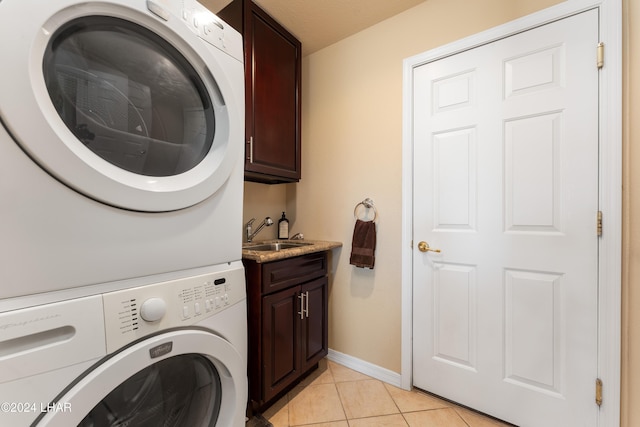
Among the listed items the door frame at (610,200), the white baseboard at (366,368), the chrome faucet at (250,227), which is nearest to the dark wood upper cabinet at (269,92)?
the chrome faucet at (250,227)

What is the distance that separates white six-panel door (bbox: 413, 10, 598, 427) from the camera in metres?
1.16

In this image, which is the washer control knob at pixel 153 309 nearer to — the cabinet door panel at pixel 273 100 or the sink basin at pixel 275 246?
the cabinet door panel at pixel 273 100

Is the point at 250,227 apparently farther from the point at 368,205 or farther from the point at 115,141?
the point at 115,141

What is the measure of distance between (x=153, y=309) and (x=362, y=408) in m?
1.32

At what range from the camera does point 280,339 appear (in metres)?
1.43

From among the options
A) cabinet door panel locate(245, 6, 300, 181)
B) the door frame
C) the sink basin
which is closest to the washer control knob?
cabinet door panel locate(245, 6, 300, 181)

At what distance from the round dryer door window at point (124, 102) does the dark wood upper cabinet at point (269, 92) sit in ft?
2.09

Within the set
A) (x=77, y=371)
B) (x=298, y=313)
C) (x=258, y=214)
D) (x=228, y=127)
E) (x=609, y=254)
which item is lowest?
(x=298, y=313)

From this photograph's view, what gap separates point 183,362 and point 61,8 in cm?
93

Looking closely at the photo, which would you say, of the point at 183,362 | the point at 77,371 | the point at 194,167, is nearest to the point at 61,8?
the point at 194,167

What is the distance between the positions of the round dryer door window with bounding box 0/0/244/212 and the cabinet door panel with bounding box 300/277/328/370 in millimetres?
1026

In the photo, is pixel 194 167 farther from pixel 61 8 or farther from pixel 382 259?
pixel 382 259

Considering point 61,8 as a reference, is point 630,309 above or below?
below

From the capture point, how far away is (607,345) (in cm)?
110
